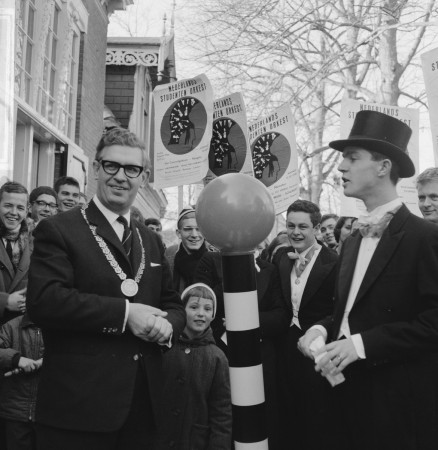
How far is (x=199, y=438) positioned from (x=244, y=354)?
2.12 m

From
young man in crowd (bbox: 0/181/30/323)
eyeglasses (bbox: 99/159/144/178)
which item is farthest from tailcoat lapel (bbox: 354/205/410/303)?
young man in crowd (bbox: 0/181/30/323)

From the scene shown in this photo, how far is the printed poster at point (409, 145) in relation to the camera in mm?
6297

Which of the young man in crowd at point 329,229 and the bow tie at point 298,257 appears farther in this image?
the young man in crowd at point 329,229

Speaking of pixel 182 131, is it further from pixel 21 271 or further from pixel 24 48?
pixel 24 48

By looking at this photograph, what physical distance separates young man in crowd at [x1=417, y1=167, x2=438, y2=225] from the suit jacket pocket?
215 cm

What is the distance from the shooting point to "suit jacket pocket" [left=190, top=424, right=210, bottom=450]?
350cm

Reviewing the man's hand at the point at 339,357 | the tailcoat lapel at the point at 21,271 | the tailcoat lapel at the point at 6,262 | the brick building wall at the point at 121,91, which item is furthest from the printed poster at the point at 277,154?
the brick building wall at the point at 121,91

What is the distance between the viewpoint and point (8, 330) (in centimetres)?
363

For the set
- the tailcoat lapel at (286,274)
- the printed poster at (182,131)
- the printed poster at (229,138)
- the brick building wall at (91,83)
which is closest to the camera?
the tailcoat lapel at (286,274)

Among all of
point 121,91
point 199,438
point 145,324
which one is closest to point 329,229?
point 199,438

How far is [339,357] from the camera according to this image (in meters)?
2.15

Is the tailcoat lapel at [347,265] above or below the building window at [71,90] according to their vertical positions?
below

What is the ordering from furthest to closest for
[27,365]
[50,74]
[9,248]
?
[50,74] < [9,248] < [27,365]

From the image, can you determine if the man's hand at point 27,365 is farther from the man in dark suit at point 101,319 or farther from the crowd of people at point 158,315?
the man in dark suit at point 101,319
